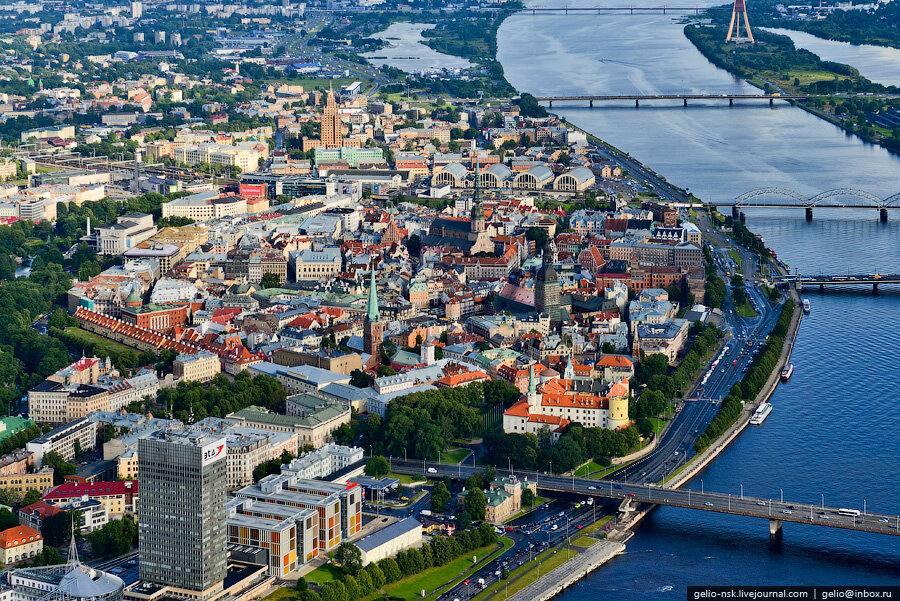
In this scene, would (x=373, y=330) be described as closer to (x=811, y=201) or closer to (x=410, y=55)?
(x=811, y=201)

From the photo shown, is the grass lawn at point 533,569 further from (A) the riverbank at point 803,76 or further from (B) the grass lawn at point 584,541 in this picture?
(A) the riverbank at point 803,76

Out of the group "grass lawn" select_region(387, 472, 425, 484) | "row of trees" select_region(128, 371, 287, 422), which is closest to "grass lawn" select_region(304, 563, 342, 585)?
"grass lawn" select_region(387, 472, 425, 484)

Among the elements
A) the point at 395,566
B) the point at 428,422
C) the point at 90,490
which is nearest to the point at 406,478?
the point at 428,422

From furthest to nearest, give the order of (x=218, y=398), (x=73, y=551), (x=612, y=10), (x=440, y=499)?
(x=612, y=10)
(x=218, y=398)
(x=440, y=499)
(x=73, y=551)

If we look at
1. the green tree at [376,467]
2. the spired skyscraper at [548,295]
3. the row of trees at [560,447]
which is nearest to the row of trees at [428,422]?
the row of trees at [560,447]

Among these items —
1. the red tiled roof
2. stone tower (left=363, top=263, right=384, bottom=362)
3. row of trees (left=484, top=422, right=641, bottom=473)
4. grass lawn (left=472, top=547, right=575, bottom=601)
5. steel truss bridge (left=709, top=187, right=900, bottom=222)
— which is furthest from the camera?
steel truss bridge (left=709, top=187, right=900, bottom=222)

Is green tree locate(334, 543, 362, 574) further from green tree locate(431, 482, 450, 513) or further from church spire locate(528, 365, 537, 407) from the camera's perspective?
church spire locate(528, 365, 537, 407)

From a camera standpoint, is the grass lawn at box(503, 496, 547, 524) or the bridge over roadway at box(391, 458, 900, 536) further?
the grass lawn at box(503, 496, 547, 524)
